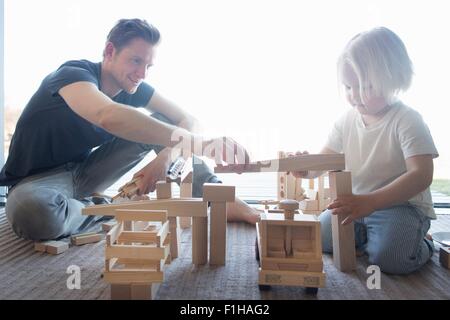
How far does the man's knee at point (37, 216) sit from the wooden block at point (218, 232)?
0.41 meters

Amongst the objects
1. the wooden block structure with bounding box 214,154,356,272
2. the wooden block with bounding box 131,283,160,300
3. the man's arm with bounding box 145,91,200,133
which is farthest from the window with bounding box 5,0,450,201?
the wooden block with bounding box 131,283,160,300

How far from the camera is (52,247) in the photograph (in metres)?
0.87

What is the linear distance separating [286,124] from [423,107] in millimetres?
512

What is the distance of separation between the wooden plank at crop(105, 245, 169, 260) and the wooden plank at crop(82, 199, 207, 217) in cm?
12

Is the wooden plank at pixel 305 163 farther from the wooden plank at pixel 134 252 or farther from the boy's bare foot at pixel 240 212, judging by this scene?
the boy's bare foot at pixel 240 212

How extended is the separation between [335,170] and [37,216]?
27.3 inches

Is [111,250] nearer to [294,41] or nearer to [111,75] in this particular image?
[111,75]

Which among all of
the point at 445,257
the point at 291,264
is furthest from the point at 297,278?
the point at 445,257

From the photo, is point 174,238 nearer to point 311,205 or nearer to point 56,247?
point 56,247

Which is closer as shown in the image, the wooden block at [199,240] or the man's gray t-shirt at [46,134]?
the wooden block at [199,240]

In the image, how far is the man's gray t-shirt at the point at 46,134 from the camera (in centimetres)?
101

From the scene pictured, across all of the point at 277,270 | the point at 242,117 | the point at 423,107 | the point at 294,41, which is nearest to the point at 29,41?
the point at 242,117

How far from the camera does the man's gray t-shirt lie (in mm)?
1013

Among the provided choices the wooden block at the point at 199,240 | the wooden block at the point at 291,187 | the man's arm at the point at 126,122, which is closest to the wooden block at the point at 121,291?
the wooden block at the point at 199,240
